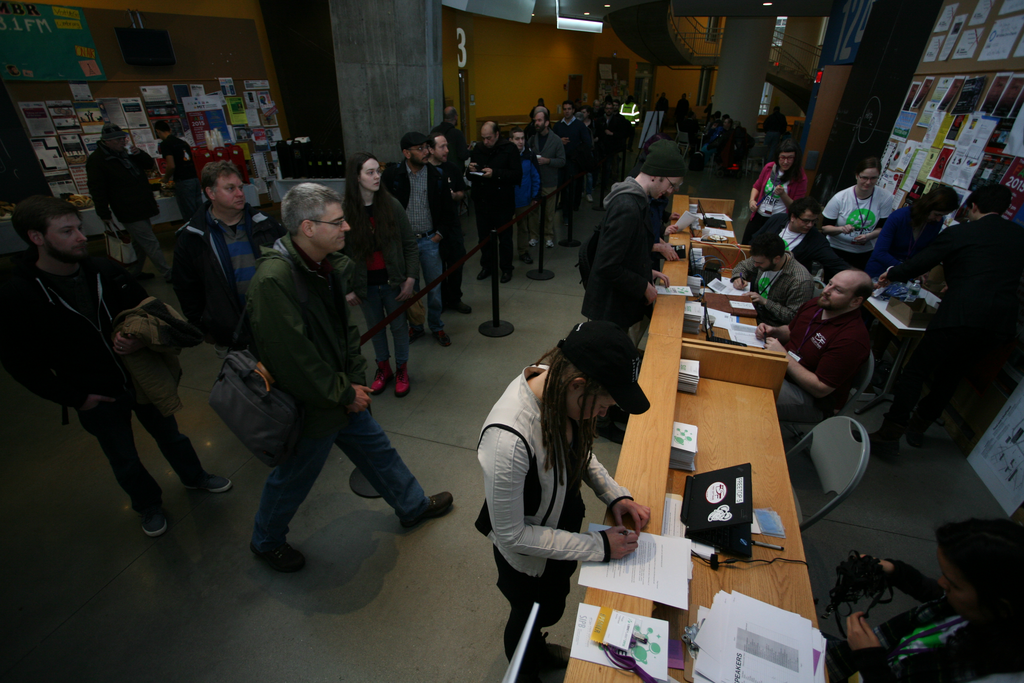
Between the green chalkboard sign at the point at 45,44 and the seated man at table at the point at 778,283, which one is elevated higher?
the green chalkboard sign at the point at 45,44

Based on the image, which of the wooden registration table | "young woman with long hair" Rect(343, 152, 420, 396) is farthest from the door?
the wooden registration table

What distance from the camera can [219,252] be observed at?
2432 mm

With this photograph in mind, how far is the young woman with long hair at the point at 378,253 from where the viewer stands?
305 centimetres

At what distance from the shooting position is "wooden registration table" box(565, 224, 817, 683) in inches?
61.6

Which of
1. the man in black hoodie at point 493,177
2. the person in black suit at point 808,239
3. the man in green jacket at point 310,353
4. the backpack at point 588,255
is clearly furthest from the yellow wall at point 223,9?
the person in black suit at point 808,239

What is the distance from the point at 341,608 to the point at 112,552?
4.37 feet

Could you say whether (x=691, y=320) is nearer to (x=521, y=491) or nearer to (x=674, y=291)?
(x=674, y=291)

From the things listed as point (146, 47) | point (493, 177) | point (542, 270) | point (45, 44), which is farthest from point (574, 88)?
point (45, 44)

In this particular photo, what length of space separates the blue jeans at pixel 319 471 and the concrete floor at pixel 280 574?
253mm

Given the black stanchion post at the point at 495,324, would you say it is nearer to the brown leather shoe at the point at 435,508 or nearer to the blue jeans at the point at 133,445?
the brown leather shoe at the point at 435,508

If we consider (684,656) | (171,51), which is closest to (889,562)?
(684,656)

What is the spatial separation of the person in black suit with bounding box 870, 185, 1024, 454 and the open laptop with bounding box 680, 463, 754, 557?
224 cm

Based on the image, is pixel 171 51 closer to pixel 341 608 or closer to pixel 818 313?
pixel 341 608

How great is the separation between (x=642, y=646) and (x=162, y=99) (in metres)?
9.01
